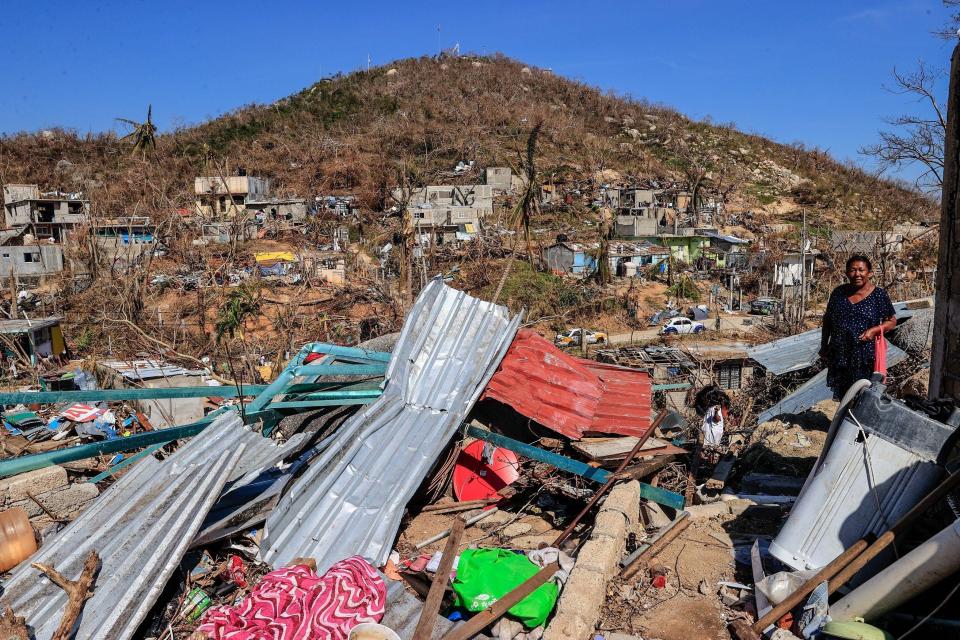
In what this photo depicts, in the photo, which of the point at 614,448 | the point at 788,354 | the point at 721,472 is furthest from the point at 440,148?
the point at 614,448

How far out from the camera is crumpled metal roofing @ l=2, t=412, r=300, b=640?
2668mm

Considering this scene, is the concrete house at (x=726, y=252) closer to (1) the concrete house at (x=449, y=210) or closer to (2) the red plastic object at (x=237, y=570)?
(1) the concrete house at (x=449, y=210)

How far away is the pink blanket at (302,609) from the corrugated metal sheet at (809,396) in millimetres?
5047

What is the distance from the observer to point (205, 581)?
319 cm

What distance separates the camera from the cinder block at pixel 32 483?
3.78 meters

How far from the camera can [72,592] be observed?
2.52 meters

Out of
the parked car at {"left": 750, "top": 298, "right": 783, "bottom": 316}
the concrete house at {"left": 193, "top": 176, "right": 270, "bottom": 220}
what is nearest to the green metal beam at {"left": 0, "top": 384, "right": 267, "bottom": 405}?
the parked car at {"left": 750, "top": 298, "right": 783, "bottom": 316}

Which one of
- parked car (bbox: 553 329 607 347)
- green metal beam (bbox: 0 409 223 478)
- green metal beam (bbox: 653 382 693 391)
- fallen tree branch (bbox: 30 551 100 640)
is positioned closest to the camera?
fallen tree branch (bbox: 30 551 100 640)

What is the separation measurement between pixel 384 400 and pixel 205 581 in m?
1.54

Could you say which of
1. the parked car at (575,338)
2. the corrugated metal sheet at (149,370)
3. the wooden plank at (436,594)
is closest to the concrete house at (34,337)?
the corrugated metal sheet at (149,370)

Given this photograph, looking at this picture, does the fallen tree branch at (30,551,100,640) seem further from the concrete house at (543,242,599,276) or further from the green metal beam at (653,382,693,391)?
the concrete house at (543,242,599,276)

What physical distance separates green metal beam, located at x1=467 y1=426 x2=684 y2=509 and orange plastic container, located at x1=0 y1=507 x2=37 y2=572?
2610mm

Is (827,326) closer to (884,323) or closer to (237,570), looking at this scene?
(884,323)

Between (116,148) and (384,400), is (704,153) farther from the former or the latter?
(384,400)
